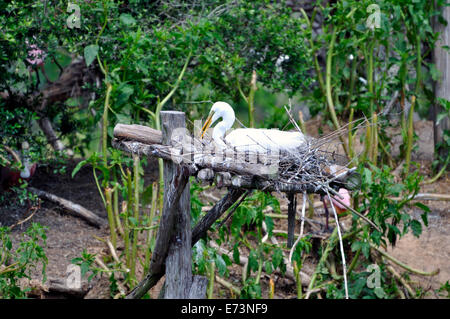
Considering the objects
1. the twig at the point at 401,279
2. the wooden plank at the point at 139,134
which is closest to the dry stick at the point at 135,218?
the wooden plank at the point at 139,134

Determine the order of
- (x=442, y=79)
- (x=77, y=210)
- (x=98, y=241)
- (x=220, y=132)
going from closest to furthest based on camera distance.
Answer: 1. (x=220, y=132)
2. (x=98, y=241)
3. (x=77, y=210)
4. (x=442, y=79)

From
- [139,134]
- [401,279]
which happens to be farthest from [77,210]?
[401,279]

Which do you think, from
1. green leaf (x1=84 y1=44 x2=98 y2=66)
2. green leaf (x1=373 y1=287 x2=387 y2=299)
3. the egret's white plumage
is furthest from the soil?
the egret's white plumage

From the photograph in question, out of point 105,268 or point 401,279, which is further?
point 401,279

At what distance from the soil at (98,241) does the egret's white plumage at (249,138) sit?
1.92m

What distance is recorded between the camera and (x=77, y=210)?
15.8 feet

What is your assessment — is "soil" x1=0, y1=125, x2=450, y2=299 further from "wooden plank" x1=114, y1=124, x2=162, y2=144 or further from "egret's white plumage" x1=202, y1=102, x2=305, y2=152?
"egret's white plumage" x1=202, y1=102, x2=305, y2=152

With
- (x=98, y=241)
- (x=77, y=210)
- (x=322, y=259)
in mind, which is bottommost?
(x=322, y=259)

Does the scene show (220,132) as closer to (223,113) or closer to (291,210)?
(223,113)

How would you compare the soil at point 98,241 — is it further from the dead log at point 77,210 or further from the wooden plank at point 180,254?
the wooden plank at point 180,254

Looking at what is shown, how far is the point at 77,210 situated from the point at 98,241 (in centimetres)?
38

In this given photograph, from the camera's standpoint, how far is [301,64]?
494cm
